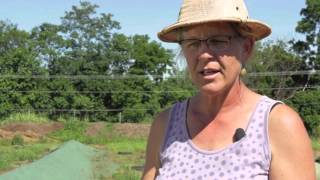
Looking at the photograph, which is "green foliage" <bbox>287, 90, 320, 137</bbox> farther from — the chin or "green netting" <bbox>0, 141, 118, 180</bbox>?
the chin

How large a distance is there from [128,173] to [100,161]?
2386 millimetres

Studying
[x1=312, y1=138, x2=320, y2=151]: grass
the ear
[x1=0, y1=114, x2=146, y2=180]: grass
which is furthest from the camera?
[x1=312, y1=138, x2=320, y2=151]: grass

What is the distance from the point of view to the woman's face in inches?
58.8

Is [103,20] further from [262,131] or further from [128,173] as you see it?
[262,131]

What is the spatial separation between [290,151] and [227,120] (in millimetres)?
204

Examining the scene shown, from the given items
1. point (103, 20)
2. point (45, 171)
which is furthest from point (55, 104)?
point (45, 171)

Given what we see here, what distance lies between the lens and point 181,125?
5.40ft

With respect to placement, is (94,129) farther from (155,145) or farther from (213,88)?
(213,88)

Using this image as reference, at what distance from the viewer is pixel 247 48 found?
1.55 meters

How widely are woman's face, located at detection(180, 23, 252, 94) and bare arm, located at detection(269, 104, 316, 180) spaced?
6.5 inches

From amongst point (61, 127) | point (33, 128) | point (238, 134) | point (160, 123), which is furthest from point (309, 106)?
point (238, 134)

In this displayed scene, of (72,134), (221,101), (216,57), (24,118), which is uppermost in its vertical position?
(216,57)

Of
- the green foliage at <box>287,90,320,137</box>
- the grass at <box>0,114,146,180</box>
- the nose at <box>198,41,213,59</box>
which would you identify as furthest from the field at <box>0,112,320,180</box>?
the nose at <box>198,41,213,59</box>

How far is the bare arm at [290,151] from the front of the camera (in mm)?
1411
